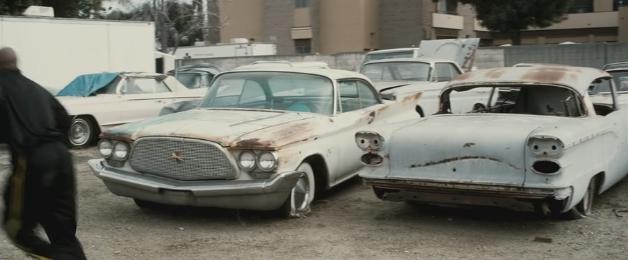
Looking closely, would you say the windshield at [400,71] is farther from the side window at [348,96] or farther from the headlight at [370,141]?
the headlight at [370,141]

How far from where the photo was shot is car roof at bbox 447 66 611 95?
6559 mm

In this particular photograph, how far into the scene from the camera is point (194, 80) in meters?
15.6

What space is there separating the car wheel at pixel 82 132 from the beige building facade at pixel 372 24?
2406cm

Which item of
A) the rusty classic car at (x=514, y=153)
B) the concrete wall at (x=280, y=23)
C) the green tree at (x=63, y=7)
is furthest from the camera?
the concrete wall at (x=280, y=23)

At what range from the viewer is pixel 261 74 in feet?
24.3

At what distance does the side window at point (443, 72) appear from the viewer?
12.0m

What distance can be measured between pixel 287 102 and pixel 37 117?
333cm

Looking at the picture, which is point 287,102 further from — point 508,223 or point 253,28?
point 253,28

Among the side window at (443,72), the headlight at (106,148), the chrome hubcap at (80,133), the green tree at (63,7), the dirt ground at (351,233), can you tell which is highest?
the green tree at (63,7)

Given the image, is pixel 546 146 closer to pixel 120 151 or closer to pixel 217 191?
pixel 217 191

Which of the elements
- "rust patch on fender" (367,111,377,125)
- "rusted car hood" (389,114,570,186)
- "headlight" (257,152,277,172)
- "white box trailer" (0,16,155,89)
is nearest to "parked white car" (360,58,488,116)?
"rust patch on fender" (367,111,377,125)

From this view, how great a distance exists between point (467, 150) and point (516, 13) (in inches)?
1054

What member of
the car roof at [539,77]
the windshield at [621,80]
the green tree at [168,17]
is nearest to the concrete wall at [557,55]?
the windshield at [621,80]

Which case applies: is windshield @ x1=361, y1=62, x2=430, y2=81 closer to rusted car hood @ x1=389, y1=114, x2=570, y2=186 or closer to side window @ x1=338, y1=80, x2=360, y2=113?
side window @ x1=338, y1=80, x2=360, y2=113
